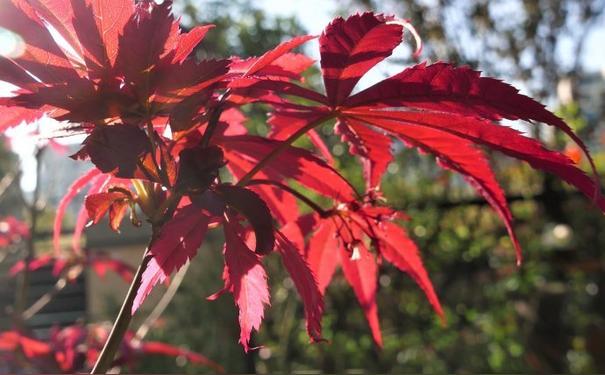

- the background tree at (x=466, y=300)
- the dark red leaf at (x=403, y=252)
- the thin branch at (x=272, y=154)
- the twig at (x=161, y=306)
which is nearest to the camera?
the thin branch at (x=272, y=154)

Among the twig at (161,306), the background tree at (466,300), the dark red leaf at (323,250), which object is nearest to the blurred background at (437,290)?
the background tree at (466,300)

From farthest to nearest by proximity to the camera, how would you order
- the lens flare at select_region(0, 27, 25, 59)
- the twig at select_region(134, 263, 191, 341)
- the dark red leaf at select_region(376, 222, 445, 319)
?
the twig at select_region(134, 263, 191, 341) < the dark red leaf at select_region(376, 222, 445, 319) < the lens flare at select_region(0, 27, 25, 59)

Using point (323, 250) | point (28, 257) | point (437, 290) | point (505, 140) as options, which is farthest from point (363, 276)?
point (437, 290)

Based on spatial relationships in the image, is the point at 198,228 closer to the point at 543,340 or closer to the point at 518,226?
the point at 543,340

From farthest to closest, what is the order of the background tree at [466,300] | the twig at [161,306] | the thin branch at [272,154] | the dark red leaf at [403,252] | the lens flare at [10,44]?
the background tree at [466,300], the twig at [161,306], the dark red leaf at [403,252], the thin branch at [272,154], the lens flare at [10,44]

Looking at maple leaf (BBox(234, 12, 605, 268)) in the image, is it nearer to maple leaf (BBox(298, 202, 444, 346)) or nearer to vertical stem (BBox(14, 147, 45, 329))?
maple leaf (BBox(298, 202, 444, 346))

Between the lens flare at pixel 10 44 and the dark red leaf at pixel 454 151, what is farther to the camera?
the dark red leaf at pixel 454 151

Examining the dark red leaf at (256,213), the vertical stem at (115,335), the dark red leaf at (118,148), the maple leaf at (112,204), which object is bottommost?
the vertical stem at (115,335)

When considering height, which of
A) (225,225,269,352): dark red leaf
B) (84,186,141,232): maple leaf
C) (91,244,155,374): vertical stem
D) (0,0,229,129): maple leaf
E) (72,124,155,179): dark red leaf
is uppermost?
(0,0,229,129): maple leaf

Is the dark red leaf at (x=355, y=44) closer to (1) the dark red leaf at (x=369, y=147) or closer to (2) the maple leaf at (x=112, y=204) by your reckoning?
(1) the dark red leaf at (x=369, y=147)

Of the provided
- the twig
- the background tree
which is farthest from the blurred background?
the twig

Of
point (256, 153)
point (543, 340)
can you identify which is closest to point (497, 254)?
point (543, 340)

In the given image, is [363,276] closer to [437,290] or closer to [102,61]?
[102,61]

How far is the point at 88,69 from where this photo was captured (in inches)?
19.1
